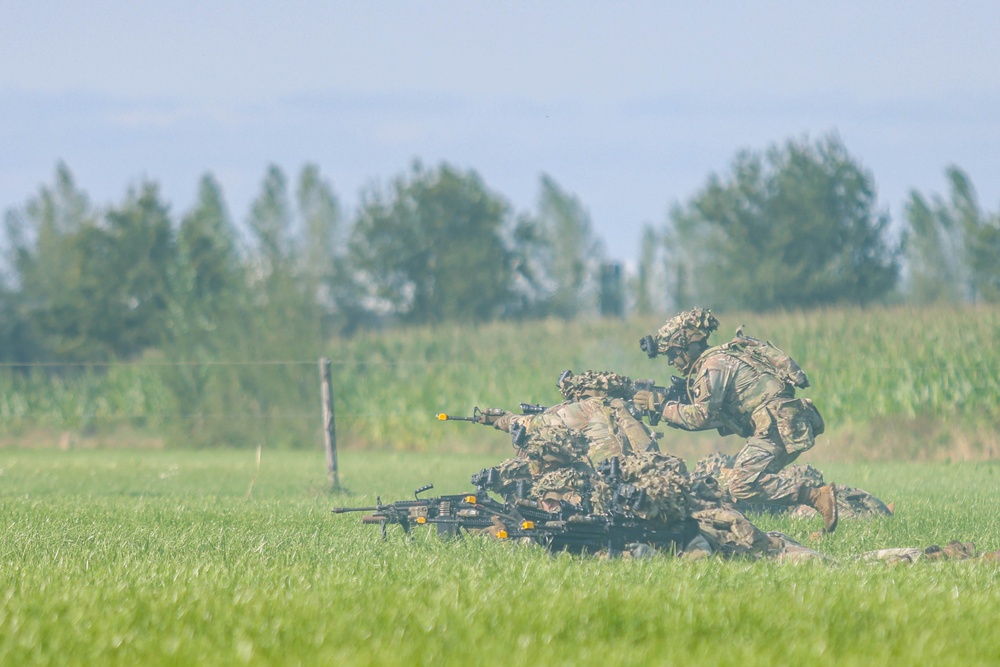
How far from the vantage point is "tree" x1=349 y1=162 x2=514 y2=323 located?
56312mm

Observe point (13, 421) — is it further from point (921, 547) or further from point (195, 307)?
point (921, 547)

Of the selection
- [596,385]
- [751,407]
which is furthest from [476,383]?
[596,385]

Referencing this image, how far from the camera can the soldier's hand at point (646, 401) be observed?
13.7 metres

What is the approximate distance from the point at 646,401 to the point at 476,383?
1701 centimetres

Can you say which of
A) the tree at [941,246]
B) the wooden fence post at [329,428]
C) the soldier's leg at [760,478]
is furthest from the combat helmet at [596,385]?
the tree at [941,246]

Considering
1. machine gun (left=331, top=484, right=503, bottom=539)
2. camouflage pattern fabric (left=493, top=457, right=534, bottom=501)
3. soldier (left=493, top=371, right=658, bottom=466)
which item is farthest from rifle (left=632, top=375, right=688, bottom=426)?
machine gun (left=331, top=484, right=503, bottom=539)

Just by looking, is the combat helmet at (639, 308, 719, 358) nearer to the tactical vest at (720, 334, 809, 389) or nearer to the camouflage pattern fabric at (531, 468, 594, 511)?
the tactical vest at (720, 334, 809, 389)

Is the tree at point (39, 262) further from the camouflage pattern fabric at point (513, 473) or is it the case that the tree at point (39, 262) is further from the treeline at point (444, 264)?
the camouflage pattern fabric at point (513, 473)

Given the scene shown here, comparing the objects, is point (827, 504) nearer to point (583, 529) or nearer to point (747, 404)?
point (747, 404)

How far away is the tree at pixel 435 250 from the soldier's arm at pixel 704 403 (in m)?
42.1

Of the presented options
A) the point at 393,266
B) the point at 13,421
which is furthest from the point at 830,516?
the point at 393,266

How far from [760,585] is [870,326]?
23.7m

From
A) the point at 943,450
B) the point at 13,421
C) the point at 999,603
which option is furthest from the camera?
the point at 13,421

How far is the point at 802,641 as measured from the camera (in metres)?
6.27
